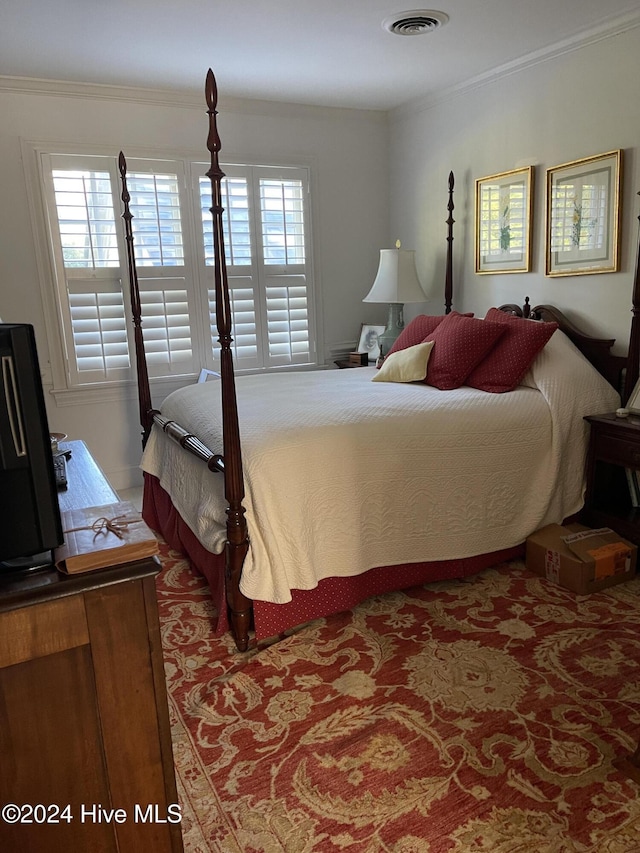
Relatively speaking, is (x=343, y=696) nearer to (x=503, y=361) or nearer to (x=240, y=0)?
(x=503, y=361)

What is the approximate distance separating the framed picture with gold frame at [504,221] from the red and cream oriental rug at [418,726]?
2.10 metres

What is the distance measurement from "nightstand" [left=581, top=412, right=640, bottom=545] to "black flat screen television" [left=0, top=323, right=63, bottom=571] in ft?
8.26

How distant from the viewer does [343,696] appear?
205 cm

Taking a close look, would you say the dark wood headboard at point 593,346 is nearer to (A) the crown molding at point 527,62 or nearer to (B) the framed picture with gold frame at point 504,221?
(B) the framed picture with gold frame at point 504,221

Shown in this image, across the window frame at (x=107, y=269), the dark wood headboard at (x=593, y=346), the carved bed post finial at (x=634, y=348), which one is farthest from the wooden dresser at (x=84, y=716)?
the window frame at (x=107, y=269)

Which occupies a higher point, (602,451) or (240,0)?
(240,0)

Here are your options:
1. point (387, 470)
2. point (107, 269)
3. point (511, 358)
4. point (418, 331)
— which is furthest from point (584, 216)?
point (107, 269)

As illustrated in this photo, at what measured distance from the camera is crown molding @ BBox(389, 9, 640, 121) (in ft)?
10.0

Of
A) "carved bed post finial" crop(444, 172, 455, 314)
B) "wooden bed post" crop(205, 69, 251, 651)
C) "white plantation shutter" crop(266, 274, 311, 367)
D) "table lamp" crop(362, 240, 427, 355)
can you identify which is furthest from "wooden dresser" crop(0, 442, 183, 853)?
"white plantation shutter" crop(266, 274, 311, 367)

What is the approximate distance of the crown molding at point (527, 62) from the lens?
306cm

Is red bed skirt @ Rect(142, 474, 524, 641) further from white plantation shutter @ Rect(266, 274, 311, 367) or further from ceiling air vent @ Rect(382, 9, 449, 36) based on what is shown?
ceiling air vent @ Rect(382, 9, 449, 36)

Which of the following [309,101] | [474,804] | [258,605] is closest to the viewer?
[474,804]

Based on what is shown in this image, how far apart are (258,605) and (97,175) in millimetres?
3052

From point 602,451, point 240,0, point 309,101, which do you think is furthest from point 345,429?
point 309,101
